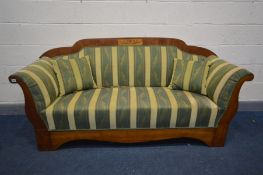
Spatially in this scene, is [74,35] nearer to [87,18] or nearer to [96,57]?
[87,18]

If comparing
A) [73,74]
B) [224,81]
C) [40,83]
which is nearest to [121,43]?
[73,74]

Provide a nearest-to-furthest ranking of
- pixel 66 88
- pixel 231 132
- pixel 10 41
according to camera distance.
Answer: pixel 66 88 < pixel 231 132 < pixel 10 41

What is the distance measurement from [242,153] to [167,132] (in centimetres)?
63

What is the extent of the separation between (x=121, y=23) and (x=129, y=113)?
40.2 inches

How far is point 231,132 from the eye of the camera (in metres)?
2.17

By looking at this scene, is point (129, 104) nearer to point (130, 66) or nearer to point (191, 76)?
point (130, 66)

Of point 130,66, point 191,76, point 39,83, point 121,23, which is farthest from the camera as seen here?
point 121,23

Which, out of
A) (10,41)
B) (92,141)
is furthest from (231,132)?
(10,41)

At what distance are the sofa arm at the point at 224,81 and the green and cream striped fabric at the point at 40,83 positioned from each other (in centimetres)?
129

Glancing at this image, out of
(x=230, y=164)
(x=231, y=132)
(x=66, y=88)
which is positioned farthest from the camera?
(x=231, y=132)

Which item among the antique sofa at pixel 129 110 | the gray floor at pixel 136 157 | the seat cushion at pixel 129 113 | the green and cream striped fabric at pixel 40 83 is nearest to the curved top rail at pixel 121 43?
the antique sofa at pixel 129 110

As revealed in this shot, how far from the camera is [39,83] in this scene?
1708 mm

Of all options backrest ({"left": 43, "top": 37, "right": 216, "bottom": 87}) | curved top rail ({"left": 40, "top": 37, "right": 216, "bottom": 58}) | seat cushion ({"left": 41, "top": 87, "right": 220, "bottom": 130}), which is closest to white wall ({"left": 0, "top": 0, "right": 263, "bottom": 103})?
curved top rail ({"left": 40, "top": 37, "right": 216, "bottom": 58})

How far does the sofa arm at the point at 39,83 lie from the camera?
5.39ft
